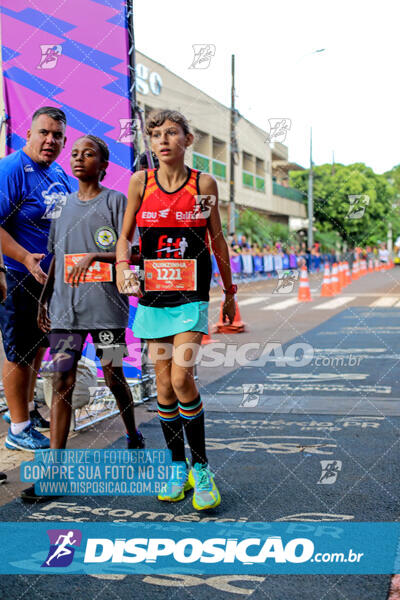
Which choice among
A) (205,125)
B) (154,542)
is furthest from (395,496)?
(205,125)

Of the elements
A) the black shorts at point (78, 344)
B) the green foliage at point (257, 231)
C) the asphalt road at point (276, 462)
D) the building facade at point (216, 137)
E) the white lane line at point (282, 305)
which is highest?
the building facade at point (216, 137)

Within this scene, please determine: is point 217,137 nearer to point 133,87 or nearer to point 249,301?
point 249,301

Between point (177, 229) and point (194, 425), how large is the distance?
100 cm

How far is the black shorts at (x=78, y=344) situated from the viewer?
4168 millimetres

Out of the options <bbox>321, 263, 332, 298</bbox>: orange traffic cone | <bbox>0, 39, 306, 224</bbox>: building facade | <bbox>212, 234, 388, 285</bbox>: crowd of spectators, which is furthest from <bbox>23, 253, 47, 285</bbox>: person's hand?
<bbox>212, 234, 388, 285</bbox>: crowd of spectators

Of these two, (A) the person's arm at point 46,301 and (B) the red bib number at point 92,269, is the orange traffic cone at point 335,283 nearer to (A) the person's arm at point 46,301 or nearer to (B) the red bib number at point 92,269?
(A) the person's arm at point 46,301

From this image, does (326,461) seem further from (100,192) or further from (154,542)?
(100,192)

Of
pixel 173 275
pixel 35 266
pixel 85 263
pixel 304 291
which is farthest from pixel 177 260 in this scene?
pixel 304 291

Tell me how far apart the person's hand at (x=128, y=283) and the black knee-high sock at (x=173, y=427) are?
2.08 ft

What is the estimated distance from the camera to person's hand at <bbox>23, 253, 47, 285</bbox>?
15.0 feet

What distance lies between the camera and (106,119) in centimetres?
602

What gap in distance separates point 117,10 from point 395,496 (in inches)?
168

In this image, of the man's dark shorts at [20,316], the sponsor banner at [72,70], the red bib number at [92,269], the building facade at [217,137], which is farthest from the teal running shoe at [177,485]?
the building facade at [217,137]

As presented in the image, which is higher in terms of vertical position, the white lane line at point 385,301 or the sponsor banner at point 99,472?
the sponsor banner at point 99,472
